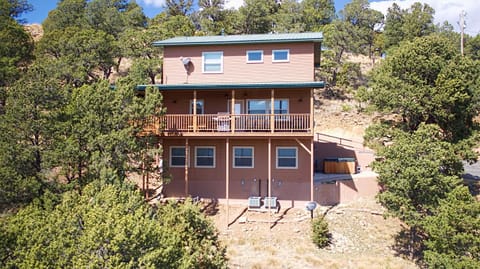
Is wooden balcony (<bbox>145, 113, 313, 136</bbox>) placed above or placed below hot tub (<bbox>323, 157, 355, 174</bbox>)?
above

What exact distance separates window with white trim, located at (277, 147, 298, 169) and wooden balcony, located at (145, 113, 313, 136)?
4.01ft

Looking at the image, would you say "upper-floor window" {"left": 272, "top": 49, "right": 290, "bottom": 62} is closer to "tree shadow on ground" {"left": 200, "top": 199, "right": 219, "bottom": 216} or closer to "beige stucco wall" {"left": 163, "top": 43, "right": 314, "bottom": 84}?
"beige stucco wall" {"left": 163, "top": 43, "right": 314, "bottom": 84}

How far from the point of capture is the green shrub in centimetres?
1571

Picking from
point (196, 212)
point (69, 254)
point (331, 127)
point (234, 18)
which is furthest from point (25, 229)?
point (234, 18)

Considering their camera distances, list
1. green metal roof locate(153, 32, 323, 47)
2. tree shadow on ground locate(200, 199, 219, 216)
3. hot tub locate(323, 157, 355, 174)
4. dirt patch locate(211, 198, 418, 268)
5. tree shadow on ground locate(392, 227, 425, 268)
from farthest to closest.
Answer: hot tub locate(323, 157, 355, 174), green metal roof locate(153, 32, 323, 47), tree shadow on ground locate(200, 199, 219, 216), tree shadow on ground locate(392, 227, 425, 268), dirt patch locate(211, 198, 418, 268)

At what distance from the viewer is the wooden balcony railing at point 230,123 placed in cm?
1816

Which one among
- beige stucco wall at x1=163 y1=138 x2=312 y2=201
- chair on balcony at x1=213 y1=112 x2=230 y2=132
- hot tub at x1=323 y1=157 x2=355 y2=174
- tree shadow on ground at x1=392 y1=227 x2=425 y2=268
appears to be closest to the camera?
tree shadow on ground at x1=392 y1=227 x2=425 y2=268

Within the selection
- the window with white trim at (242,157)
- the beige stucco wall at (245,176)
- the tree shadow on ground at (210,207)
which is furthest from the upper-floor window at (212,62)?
the tree shadow on ground at (210,207)

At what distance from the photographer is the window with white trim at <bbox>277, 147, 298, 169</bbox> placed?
776 inches

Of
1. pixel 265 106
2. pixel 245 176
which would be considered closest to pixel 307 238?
pixel 245 176

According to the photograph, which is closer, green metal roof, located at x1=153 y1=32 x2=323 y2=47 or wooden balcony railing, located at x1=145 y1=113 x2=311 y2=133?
wooden balcony railing, located at x1=145 y1=113 x2=311 y2=133

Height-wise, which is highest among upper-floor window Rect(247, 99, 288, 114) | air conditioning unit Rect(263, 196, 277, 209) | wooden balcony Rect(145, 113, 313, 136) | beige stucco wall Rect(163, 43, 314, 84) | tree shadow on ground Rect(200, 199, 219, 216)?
beige stucco wall Rect(163, 43, 314, 84)

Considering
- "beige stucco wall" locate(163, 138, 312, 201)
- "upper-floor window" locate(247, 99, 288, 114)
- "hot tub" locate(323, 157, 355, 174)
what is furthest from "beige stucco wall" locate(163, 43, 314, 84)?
"hot tub" locate(323, 157, 355, 174)

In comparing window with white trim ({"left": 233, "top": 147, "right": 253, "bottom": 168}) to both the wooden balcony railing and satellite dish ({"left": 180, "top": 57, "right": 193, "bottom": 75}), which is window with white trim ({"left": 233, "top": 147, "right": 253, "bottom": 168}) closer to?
the wooden balcony railing
